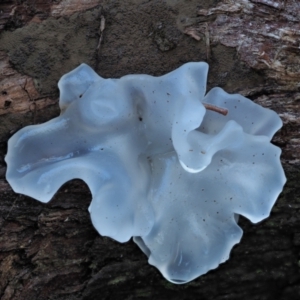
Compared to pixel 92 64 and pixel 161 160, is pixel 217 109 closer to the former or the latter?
pixel 161 160

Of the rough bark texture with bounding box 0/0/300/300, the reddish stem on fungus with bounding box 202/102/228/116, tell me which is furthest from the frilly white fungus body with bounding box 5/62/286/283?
the rough bark texture with bounding box 0/0/300/300

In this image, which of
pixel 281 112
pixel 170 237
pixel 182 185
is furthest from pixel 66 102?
pixel 281 112

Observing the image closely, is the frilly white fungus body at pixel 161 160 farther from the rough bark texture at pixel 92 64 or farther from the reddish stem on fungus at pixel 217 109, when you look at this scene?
the rough bark texture at pixel 92 64

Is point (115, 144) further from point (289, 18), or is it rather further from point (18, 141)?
point (289, 18)

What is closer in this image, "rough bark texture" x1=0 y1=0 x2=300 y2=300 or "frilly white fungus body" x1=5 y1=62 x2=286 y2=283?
"frilly white fungus body" x1=5 y1=62 x2=286 y2=283

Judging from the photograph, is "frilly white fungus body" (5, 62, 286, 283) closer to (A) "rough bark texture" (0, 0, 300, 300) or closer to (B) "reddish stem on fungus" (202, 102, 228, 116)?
(B) "reddish stem on fungus" (202, 102, 228, 116)

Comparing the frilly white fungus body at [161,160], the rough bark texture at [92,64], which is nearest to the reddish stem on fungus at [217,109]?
the frilly white fungus body at [161,160]

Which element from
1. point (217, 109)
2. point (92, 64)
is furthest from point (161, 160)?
point (92, 64)
